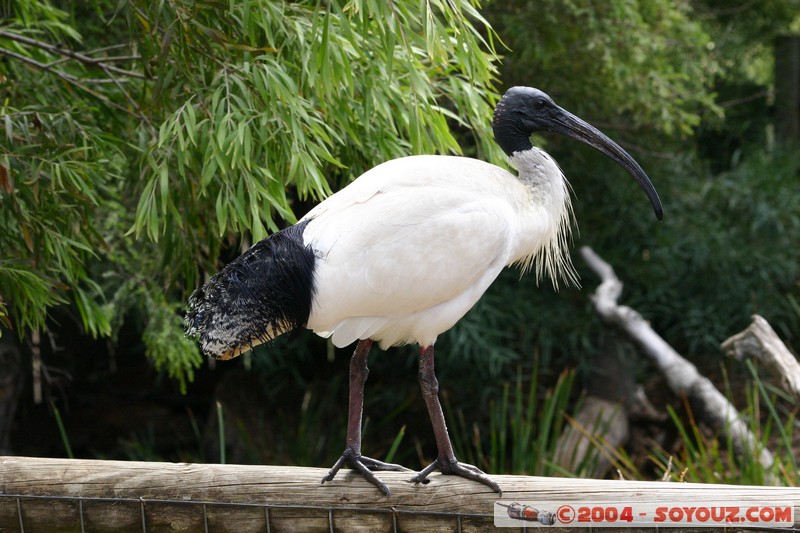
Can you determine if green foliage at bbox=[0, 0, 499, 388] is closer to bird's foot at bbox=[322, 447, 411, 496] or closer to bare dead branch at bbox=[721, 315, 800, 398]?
bird's foot at bbox=[322, 447, 411, 496]

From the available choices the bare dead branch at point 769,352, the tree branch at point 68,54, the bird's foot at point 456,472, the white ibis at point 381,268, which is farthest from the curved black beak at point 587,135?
the tree branch at point 68,54

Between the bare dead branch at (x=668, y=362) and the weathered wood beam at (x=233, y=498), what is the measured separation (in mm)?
2816

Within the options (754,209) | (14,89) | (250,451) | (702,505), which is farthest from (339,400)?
(702,505)

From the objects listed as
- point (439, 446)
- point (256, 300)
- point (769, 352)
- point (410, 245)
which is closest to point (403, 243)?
point (410, 245)

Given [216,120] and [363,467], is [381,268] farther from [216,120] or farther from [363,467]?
[216,120]

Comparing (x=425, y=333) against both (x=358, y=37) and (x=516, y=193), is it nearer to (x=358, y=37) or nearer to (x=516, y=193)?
(x=516, y=193)

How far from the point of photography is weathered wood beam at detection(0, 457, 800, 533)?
2225mm

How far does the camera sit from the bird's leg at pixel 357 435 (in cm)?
233

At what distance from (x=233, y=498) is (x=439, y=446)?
518 mm

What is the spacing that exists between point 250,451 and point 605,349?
2.51 m

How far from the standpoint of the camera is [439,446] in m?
2.39

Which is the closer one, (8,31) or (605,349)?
(8,31)

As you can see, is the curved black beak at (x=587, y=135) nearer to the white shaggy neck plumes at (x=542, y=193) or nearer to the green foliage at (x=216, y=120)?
the white shaggy neck plumes at (x=542, y=193)

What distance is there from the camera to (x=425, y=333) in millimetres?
2418
